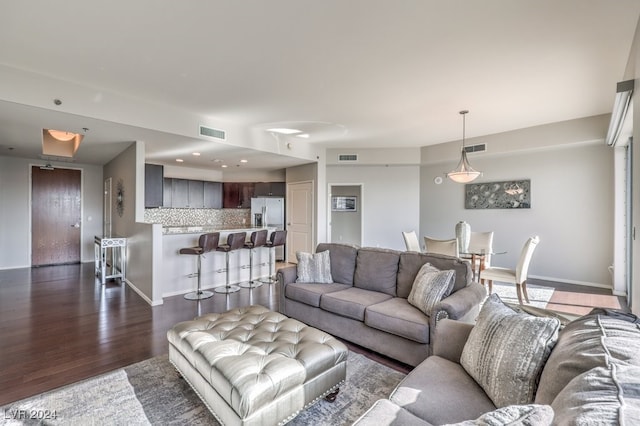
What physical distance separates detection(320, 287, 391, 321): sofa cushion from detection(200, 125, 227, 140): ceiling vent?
3.19 m

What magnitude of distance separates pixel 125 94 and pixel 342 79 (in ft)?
8.93

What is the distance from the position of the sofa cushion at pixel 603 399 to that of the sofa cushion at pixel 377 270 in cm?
228

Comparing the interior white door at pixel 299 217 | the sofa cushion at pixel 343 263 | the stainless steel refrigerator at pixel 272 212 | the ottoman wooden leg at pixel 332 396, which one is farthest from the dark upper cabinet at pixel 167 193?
the ottoman wooden leg at pixel 332 396

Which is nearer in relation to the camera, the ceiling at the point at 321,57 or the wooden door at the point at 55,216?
the ceiling at the point at 321,57

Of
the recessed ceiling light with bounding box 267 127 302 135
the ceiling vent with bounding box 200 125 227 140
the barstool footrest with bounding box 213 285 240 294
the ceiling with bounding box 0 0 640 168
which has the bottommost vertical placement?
the barstool footrest with bounding box 213 285 240 294

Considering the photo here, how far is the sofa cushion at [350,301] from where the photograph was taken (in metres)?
2.79

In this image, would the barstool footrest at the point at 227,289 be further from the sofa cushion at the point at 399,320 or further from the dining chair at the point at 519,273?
the dining chair at the point at 519,273

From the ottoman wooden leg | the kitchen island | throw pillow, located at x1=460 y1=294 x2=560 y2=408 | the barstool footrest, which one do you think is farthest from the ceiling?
the ottoman wooden leg

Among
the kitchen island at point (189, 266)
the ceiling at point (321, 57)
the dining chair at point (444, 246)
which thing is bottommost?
the kitchen island at point (189, 266)

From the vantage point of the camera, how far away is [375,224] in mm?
7398

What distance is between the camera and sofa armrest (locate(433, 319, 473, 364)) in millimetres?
1769

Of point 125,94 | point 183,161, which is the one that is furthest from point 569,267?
point 183,161

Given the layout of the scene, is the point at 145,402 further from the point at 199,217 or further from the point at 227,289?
the point at 199,217

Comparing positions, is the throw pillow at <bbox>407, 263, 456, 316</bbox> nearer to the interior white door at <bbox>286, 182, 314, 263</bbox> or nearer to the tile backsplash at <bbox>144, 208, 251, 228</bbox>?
the interior white door at <bbox>286, 182, 314, 263</bbox>
